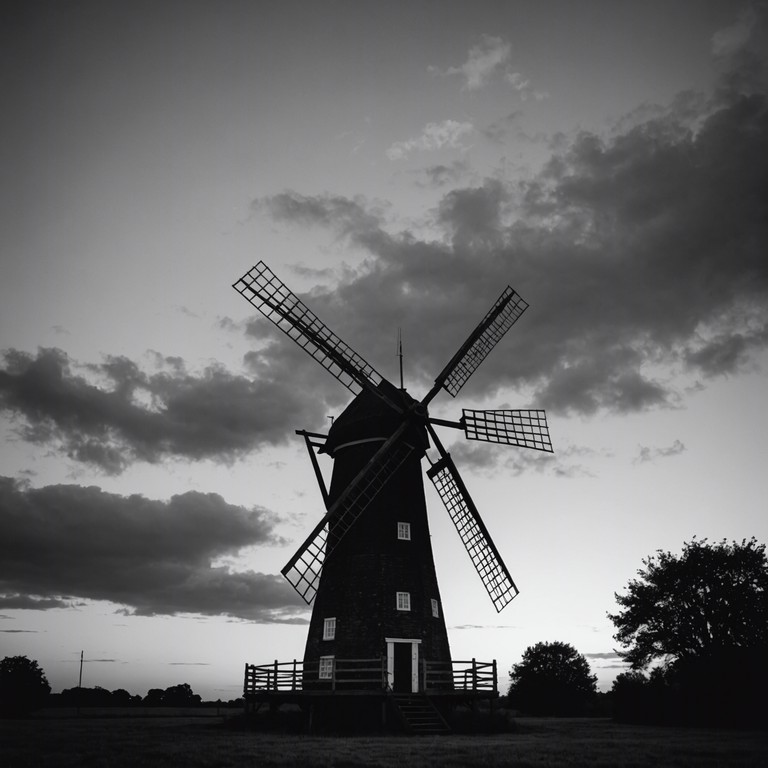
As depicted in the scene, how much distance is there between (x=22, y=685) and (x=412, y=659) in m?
58.2

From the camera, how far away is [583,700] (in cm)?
6962

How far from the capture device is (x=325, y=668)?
24.2 m

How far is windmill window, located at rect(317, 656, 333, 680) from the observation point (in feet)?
78.7

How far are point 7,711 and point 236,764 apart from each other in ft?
152

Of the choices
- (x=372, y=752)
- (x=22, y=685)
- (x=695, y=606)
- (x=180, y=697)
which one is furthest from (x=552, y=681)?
(x=372, y=752)

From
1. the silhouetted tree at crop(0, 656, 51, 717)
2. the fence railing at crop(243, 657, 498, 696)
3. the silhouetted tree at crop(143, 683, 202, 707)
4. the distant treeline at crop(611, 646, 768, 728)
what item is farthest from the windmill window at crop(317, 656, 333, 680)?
the silhouetted tree at crop(143, 683, 202, 707)

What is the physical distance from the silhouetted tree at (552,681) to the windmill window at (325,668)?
51.3 m

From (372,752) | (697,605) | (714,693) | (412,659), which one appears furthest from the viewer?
(697,605)

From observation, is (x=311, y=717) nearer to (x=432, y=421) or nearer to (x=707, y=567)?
(x=432, y=421)

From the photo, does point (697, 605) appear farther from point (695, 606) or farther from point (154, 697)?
point (154, 697)

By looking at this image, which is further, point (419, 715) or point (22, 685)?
point (22, 685)

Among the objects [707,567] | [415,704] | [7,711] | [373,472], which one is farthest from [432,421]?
[7,711]

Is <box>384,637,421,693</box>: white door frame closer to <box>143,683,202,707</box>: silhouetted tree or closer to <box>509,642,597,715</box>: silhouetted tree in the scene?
<box>509,642,597,715</box>: silhouetted tree

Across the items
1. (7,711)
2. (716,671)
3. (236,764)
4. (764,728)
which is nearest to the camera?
(236,764)
